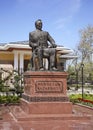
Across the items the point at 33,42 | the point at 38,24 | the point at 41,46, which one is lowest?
the point at 41,46

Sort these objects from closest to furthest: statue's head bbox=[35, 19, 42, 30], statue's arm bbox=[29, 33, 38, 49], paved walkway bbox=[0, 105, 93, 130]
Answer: paved walkway bbox=[0, 105, 93, 130], statue's arm bbox=[29, 33, 38, 49], statue's head bbox=[35, 19, 42, 30]

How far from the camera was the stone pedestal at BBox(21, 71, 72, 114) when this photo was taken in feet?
33.6

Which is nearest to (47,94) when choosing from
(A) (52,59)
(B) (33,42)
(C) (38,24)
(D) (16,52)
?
(A) (52,59)

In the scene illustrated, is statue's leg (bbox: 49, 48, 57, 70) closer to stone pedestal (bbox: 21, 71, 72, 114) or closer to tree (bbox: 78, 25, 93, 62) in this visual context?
stone pedestal (bbox: 21, 71, 72, 114)

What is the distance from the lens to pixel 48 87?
1053 centimetres

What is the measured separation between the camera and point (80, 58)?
4062 centimetres

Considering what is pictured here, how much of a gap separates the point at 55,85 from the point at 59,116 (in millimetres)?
1163

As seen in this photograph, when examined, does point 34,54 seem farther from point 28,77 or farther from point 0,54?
point 0,54

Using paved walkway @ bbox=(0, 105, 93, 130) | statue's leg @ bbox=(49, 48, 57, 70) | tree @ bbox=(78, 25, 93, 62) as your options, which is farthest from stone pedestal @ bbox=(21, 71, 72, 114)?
tree @ bbox=(78, 25, 93, 62)

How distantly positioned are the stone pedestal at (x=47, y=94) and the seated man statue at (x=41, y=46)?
372 millimetres

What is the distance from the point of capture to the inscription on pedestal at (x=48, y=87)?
10500 millimetres

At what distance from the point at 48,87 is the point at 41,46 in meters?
1.43

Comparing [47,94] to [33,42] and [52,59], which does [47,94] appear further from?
[33,42]

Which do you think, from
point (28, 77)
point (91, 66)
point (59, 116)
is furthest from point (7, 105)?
point (91, 66)
